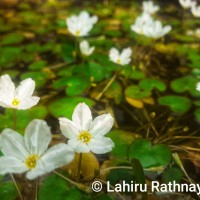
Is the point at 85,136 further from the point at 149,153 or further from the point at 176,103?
the point at 176,103

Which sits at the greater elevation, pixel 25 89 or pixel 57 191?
pixel 25 89

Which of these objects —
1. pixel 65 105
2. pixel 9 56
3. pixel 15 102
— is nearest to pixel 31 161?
pixel 15 102

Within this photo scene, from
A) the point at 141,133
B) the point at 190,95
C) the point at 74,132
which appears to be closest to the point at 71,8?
the point at 190,95

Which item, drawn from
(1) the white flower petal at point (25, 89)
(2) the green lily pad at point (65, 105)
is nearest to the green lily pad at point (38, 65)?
(2) the green lily pad at point (65, 105)

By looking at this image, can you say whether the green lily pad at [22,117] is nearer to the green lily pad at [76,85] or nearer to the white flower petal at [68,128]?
the green lily pad at [76,85]

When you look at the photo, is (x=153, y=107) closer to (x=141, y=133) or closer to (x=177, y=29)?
(x=141, y=133)
